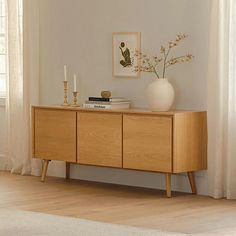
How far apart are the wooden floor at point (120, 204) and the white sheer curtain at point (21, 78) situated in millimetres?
598

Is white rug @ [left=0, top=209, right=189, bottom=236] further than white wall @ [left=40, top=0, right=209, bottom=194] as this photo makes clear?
No

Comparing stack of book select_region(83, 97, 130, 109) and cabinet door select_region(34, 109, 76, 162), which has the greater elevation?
stack of book select_region(83, 97, 130, 109)

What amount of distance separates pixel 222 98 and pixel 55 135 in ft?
5.59

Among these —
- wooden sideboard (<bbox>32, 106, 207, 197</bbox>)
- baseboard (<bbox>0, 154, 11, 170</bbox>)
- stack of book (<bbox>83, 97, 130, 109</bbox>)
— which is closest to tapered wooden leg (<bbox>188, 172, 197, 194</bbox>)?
wooden sideboard (<bbox>32, 106, 207, 197</bbox>)

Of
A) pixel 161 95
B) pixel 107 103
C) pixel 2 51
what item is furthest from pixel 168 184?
pixel 2 51

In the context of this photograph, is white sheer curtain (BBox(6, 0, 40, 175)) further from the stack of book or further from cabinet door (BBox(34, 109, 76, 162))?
the stack of book

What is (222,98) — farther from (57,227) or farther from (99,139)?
(57,227)

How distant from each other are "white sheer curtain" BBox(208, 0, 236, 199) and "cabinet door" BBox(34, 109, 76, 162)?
134cm

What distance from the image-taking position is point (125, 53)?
778cm

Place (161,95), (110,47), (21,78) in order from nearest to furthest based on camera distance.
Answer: (161,95)
(110,47)
(21,78)

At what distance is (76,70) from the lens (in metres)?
8.20

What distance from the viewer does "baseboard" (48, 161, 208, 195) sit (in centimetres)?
745

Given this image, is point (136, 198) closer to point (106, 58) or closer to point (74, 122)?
point (74, 122)

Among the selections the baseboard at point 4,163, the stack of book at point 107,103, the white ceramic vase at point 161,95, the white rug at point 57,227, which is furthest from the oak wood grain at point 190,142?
the baseboard at point 4,163
